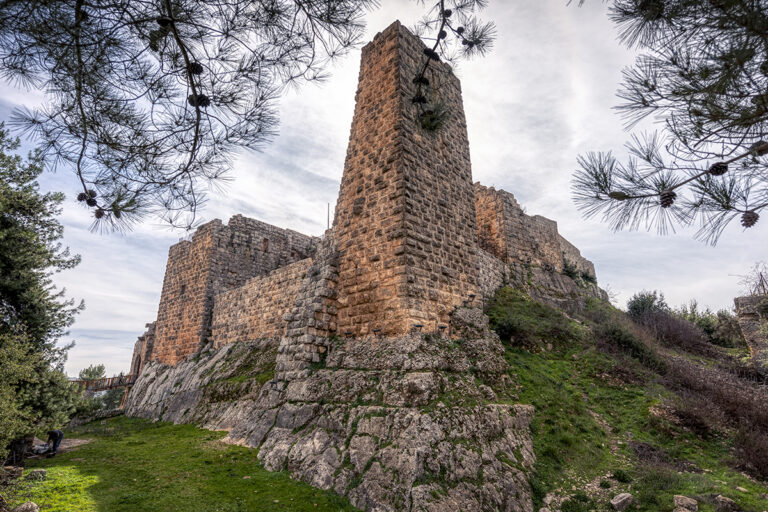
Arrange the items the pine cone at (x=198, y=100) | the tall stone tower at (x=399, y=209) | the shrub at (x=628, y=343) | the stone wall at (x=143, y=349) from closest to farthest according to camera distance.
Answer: the pine cone at (x=198, y=100) → the tall stone tower at (x=399, y=209) → the shrub at (x=628, y=343) → the stone wall at (x=143, y=349)

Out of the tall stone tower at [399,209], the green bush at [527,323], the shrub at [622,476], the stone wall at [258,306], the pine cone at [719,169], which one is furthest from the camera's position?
the stone wall at [258,306]

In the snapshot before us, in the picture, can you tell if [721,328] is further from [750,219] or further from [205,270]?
[205,270]

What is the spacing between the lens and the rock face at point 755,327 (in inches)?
354

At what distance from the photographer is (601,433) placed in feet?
18.9

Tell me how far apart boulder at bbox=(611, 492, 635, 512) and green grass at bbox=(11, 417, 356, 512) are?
3098 mm

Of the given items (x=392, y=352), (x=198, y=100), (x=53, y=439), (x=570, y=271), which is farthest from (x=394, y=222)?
(x=570, y=271)

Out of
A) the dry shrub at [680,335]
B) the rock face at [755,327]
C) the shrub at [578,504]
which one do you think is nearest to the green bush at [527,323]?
the dry shrub at [680,335]

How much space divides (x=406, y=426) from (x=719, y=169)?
4.34 m

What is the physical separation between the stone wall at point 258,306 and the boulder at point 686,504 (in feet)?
31.0

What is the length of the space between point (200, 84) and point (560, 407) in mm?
7229

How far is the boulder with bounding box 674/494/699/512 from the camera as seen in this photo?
390 centimetres

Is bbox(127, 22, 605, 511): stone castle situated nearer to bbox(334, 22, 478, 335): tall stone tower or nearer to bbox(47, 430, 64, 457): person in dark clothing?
bbox(334, 22, 478, 335): tall stone tower

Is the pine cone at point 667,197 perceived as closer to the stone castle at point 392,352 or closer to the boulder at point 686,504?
the boulder at point 686,504

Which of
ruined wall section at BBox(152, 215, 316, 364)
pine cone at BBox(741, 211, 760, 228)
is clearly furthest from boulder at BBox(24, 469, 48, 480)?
pine cone at BBox(741, 211, 760, 228)
